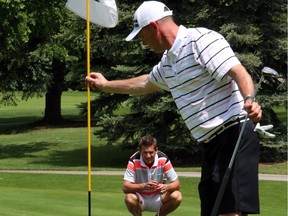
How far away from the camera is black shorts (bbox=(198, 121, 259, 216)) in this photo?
14.8ft

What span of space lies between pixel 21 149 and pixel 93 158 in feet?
15.8

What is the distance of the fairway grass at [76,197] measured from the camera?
11.1 meters

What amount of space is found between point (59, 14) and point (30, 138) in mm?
8416

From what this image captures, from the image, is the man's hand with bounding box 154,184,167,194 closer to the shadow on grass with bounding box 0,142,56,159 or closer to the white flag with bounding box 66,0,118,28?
the white flag with bounding box 66,0,118,28

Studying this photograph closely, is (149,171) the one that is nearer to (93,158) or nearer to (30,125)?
(93,158)

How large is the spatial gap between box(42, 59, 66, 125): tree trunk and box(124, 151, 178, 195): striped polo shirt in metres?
25.6

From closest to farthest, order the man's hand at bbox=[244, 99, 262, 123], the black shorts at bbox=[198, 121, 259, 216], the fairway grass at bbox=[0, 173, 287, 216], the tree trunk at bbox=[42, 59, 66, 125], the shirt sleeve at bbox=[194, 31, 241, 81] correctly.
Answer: the man's hand at bbox=[244, 99, 262, 123]
the shirt sleeve at bbox=[194, 31, 241, 81]
the black shorts at bbox=[198, 121, 259, 216]
the fairway grass at bbox=[0, 173, 287, 216]
the tree trunk at bbox=[42, 59, 66, 125]

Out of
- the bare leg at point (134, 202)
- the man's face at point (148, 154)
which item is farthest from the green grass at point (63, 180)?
the man's face at point (148, 154)

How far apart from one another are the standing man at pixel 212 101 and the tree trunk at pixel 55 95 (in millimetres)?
30196

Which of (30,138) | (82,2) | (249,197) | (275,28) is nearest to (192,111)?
(249,197)

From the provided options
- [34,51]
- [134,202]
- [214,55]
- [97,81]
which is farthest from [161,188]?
[34,51]

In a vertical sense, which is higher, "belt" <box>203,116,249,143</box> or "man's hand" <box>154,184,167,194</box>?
"belt" <box>203,116,249,143</box>

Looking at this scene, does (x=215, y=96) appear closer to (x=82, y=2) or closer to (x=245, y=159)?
(x=245, y=159)

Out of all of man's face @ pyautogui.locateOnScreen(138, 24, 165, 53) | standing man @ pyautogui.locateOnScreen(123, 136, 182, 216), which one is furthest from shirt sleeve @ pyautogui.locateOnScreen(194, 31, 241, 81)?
standing man @ pyautogui.locateOnScreen(123, 136, 182, 216)
